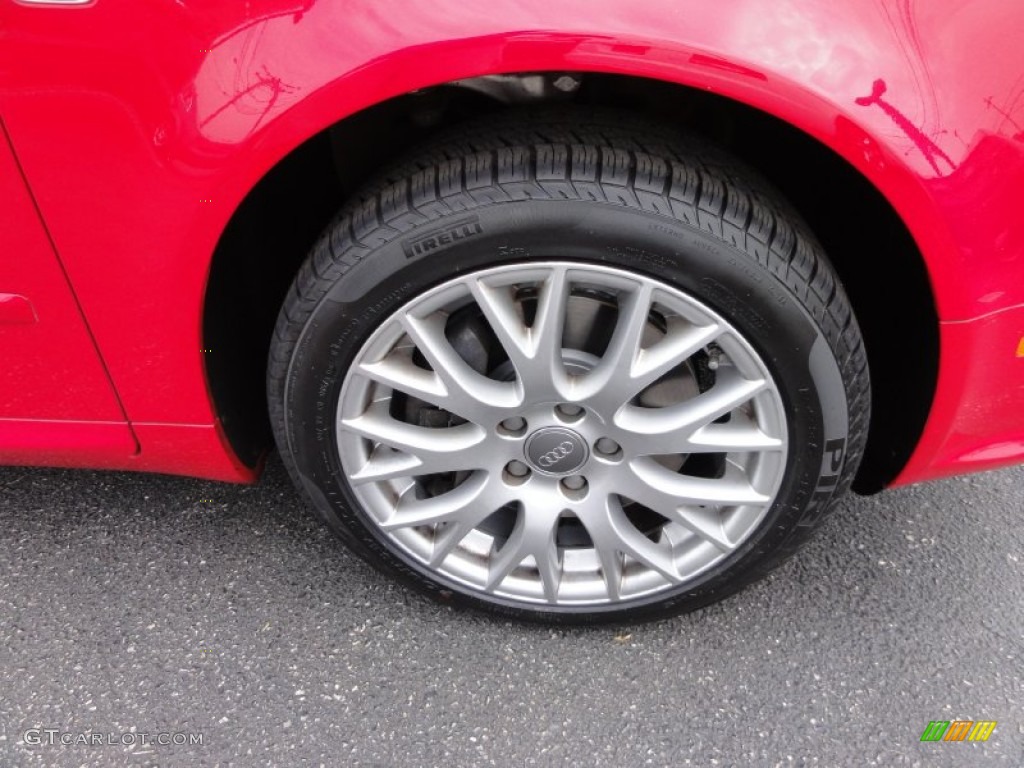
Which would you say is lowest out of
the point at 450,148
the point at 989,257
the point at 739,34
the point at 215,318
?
the point at 215,318

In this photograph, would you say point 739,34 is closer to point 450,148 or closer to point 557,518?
point 450,148

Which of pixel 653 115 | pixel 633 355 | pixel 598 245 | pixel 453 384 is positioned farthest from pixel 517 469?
pixel 653 115

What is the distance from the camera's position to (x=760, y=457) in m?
1.39

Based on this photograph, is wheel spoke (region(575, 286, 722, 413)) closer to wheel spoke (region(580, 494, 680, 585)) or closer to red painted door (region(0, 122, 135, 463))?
wheel spoke (region(580, 494, 680, 585))

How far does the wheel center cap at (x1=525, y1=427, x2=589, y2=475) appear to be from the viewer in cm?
138

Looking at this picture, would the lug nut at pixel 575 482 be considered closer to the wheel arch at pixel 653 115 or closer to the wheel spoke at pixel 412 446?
the wheel spoke at pixel 412 446

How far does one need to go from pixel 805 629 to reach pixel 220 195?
4.28ft

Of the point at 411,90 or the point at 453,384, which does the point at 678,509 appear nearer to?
the point at 453,384

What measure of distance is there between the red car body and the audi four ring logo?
588 mm

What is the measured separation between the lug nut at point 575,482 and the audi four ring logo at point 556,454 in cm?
7

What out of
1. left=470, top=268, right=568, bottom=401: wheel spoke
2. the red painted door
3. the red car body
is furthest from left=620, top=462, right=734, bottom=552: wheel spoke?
the red painted door

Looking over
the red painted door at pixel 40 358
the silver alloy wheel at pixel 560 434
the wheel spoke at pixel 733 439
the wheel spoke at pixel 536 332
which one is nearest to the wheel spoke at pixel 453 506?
the silver alloy wheel at pixel 560 434

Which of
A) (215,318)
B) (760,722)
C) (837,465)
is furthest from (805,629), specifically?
(215,318)

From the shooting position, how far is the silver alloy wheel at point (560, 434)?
50.2 inches
